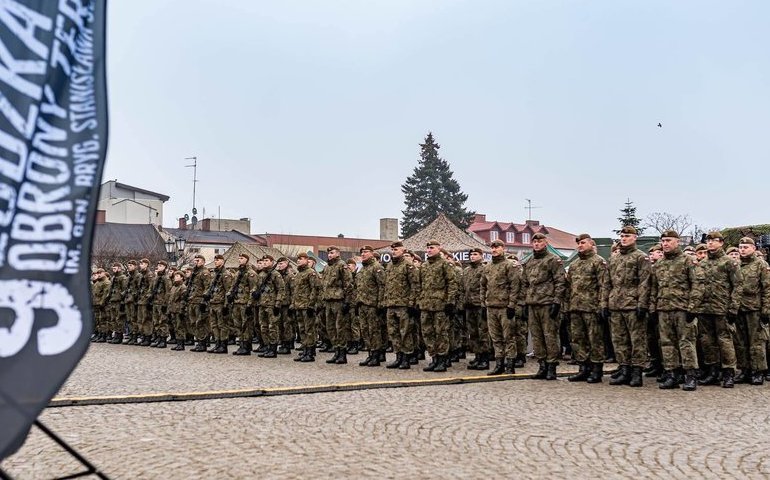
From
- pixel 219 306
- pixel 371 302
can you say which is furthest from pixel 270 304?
pixel 371 302

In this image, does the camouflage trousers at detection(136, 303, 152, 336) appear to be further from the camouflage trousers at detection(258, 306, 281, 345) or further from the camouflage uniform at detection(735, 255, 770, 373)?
the camouflage uniform at detection(735, 255, 770, 373)

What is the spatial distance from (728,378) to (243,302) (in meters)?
9.45

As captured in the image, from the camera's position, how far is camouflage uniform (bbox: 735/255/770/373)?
422 inches

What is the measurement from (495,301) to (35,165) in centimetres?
940

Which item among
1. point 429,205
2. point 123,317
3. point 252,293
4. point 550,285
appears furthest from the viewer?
point 429,205

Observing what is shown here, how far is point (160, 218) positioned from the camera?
256ft

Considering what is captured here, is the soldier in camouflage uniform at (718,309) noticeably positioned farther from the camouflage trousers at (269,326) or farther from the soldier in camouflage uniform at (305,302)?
the camouflage trousers at (269,326)

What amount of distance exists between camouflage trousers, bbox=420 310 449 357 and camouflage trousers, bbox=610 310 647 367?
283 centimetres

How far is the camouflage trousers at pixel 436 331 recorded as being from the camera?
12266 millimetres

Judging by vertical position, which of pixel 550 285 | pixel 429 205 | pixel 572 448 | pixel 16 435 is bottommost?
pixel 572 448

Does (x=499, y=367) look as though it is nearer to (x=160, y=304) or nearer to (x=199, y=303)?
(x=199, y=303)

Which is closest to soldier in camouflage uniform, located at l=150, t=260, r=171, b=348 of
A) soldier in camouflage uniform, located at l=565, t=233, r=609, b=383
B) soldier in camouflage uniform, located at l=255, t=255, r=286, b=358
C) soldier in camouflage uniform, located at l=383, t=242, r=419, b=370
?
soldier in camouflage uniform, located at l=255, t=255, r=286, b=358

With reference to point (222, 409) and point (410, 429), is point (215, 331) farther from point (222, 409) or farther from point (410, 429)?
point (410, 429)

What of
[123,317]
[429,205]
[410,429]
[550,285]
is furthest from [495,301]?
[429,205]
